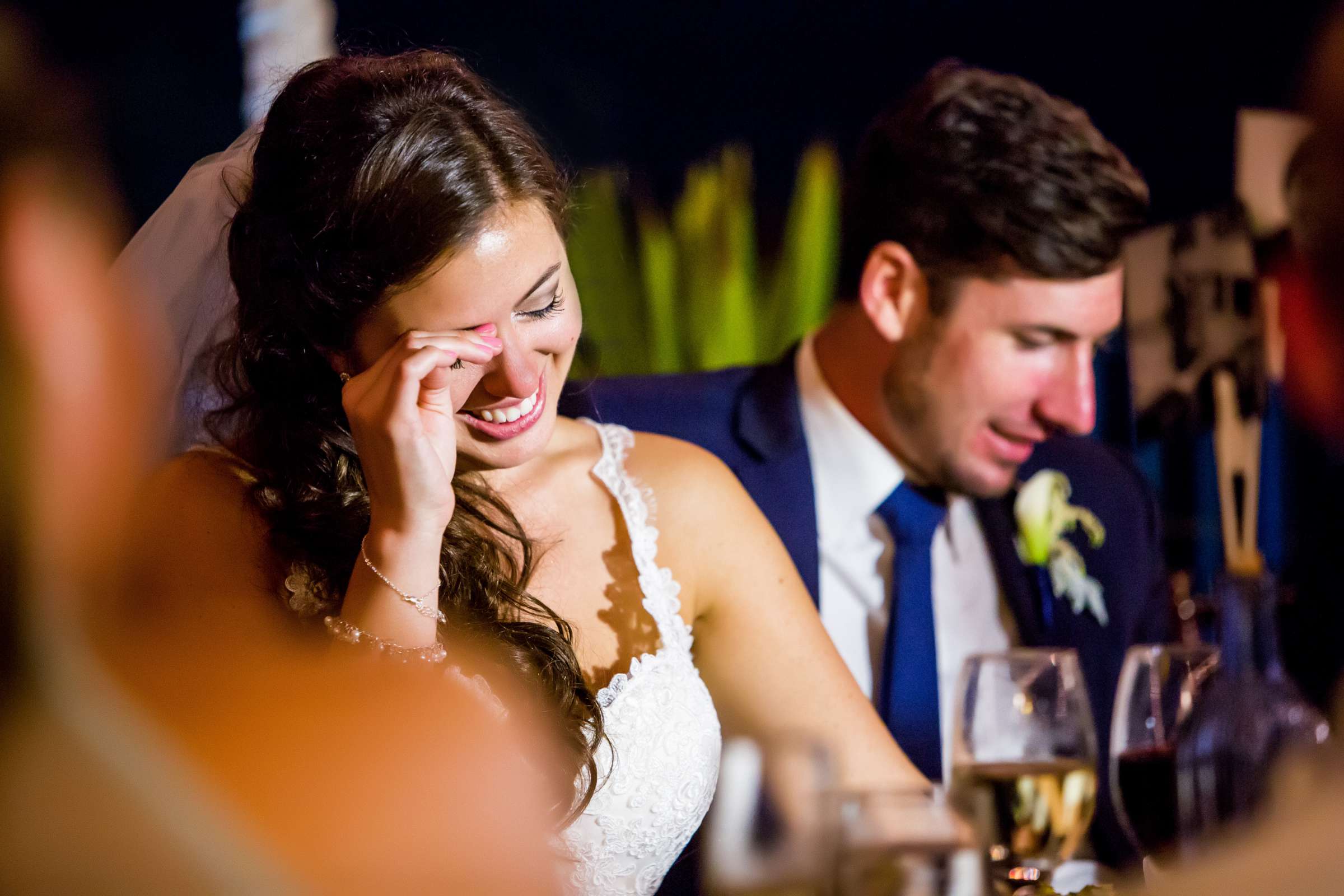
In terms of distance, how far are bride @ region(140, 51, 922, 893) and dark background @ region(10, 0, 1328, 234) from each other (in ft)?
7.49

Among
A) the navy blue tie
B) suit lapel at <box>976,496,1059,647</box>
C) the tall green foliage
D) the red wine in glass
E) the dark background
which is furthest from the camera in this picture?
the dark background

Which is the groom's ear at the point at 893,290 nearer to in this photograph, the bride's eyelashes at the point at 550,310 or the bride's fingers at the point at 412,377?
the bride's eyelashes at the point at 550,310

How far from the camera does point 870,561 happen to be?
8.31 feet

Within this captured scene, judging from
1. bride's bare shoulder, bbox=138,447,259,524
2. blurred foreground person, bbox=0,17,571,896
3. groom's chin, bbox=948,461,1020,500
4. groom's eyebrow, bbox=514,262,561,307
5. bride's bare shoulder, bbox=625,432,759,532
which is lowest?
groom's chin, bbox=948,461,1020,500

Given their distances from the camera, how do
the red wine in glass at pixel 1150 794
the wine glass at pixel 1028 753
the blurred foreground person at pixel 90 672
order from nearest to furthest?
the blurred foreground person at pixel 90 672, the wine glass at pixel 1028 753, the red wine in glass at pixel 1150 794

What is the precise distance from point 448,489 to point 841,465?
4.41ft

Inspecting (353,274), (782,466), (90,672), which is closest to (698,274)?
(782,466)

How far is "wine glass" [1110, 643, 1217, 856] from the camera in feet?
4.47

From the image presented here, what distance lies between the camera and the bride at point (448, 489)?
57.8 inches

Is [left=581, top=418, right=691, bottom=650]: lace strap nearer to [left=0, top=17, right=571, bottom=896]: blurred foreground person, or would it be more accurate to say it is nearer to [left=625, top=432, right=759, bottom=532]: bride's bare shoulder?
[left=625, top=432, right=759, bottom=532]: bride's bare shoulder

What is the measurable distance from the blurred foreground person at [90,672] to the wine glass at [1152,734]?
103 cm

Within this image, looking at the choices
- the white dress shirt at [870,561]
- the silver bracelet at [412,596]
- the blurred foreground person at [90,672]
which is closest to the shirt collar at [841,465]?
the white dress shirt at [870,561]

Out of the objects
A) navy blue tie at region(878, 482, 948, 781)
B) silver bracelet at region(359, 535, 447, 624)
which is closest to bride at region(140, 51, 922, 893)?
silver bracelet at region(359, 535, 447, 624)

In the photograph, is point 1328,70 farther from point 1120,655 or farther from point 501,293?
point 1120,655
